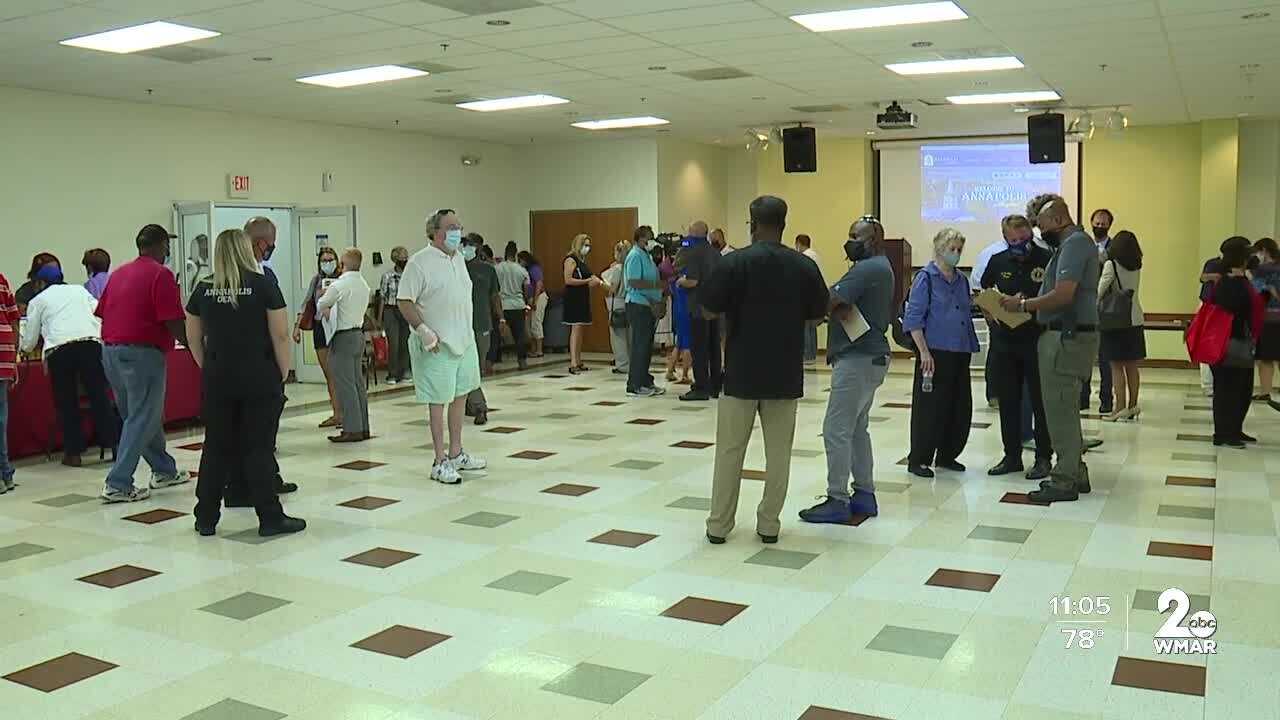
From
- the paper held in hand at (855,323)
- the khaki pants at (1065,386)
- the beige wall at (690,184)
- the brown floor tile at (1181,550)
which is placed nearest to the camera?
the brown floor tile at (1181,550)

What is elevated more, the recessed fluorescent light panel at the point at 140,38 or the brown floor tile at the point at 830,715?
the recessed fluorescent light panel at the point at 140,38

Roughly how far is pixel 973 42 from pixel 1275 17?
2.04 metres

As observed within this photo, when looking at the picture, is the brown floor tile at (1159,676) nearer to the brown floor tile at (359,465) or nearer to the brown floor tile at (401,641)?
the brown floor tile at (401,641)

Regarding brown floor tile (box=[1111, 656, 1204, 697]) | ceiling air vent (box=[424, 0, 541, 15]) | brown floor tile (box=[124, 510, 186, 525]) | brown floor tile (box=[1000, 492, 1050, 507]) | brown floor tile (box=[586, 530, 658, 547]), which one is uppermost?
ceiling air vent (box=[424, 0, 541, 15])

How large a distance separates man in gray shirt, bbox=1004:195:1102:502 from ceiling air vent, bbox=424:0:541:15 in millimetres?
3390

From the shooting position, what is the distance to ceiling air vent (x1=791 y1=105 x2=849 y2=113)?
12.6 m

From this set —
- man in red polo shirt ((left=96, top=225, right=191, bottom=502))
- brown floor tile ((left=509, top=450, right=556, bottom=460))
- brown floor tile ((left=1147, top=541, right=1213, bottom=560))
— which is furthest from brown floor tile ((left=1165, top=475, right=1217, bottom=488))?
man in red polo shirt ((left=96, top=225, right=191, bottom=502))

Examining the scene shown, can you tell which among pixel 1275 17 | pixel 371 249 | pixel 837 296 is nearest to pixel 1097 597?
pixel 837 296

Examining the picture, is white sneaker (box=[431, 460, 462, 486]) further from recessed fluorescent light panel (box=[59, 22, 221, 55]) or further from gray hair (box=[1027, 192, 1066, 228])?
gray hair (box=[1027, 192, 1066, 228])

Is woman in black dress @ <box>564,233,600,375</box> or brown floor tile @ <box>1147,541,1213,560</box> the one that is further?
woman in black dress @ <box>564,233,600,375</box>

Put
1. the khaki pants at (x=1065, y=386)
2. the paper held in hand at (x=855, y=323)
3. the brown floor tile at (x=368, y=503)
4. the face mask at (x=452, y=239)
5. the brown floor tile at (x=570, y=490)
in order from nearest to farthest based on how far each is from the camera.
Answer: the paper held in hand at (x=855, y=323)
the khaki pants at (x=1065, y=386)
the brown floor tile at (x=368, y=503)
the brown floor tile at (x=570, y=490)
the face mask at (x=452, y=239)

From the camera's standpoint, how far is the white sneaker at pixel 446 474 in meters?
6.79

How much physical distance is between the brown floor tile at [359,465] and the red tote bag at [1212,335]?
5512 mm

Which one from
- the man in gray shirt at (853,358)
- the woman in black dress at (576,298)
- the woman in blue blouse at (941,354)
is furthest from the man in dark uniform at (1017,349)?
the woman in black dress at (576,298)
